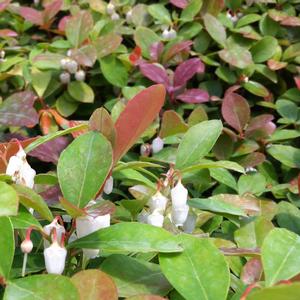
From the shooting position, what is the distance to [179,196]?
30.9 inches

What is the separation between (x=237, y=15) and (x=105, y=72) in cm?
50

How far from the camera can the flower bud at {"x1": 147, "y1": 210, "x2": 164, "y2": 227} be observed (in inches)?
30.3

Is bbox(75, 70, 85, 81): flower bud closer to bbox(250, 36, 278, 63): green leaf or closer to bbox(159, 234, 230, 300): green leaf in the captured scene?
→ bbox(250, 36, 278, 63): green leaf

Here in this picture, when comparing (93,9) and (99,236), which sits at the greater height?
(99,236)

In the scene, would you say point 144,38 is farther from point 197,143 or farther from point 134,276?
point 134,276

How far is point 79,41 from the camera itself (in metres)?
1.54

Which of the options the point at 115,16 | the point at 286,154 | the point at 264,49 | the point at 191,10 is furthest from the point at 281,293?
the point at 115,16

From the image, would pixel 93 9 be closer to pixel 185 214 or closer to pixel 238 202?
pixel 238 202

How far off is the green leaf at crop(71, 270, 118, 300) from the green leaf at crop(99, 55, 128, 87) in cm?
89

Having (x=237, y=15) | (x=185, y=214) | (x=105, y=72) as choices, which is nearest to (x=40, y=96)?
(x=105, y=72)

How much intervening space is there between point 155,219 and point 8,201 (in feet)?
0.73

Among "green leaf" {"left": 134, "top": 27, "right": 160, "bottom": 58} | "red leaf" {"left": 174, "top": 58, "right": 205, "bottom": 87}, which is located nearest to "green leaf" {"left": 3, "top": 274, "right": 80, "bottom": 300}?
"red leaf" {"left": 174, "top": 58, "right": 205, "bottom": 87}

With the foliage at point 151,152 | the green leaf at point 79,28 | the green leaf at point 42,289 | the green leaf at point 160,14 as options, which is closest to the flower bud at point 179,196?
the foliage at point 151,152

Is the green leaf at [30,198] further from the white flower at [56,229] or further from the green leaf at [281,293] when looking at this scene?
the green leaf at [281,293]
